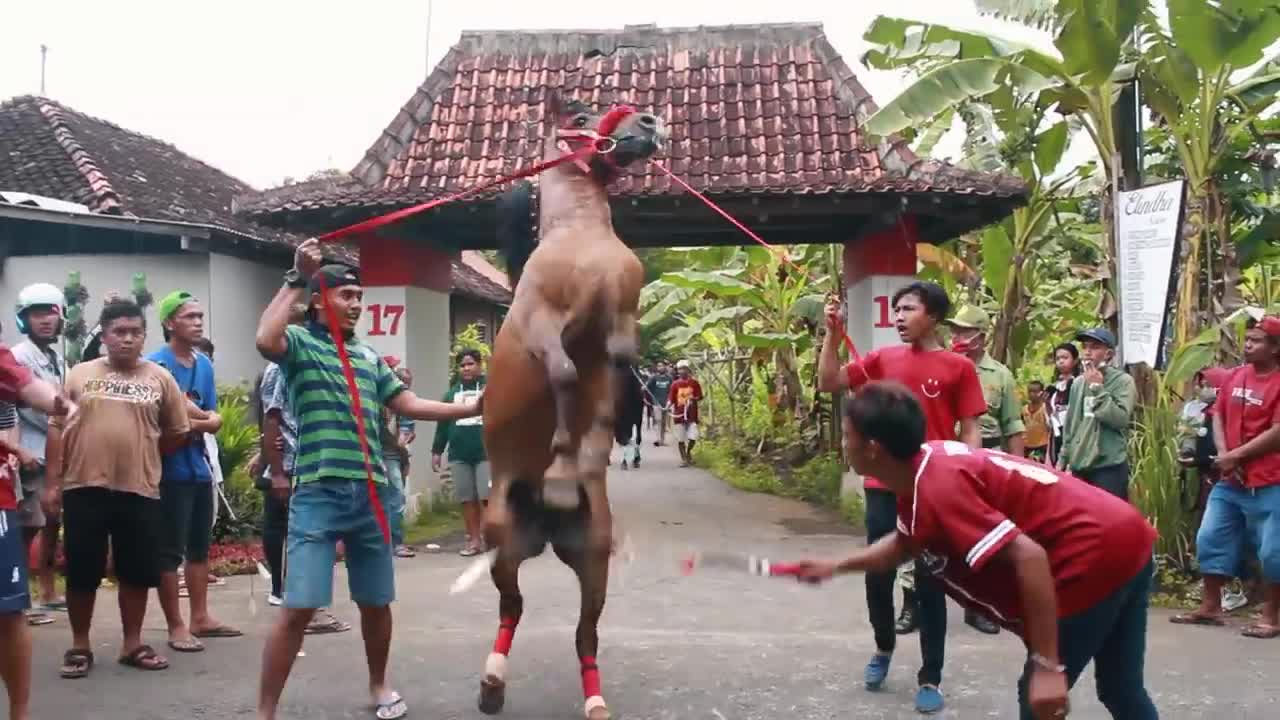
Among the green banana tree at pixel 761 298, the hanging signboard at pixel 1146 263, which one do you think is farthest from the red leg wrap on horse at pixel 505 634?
the green banana tree at pixel 761 298

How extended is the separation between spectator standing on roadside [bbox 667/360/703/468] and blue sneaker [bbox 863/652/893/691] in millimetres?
11447

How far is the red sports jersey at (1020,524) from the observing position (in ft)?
9.06

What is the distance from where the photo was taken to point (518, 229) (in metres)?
3.86

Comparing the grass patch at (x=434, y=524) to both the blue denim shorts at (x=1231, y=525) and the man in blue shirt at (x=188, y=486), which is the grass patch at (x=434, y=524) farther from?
the blue denim shorts at (x=1231, y=525)

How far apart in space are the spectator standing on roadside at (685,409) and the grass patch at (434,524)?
5.86 metres

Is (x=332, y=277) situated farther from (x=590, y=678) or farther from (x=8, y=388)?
(x=590, y=678)

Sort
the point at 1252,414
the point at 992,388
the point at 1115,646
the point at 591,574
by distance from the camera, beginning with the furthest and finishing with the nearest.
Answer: the point at 992,388, the point at 1252,414, the point at 591,574, the point at 1115,646

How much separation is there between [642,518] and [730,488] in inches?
133

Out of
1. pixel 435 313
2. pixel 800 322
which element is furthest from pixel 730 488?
pixel 435 313

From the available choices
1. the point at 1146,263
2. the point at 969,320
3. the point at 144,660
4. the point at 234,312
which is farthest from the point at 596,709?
the point at 234,312

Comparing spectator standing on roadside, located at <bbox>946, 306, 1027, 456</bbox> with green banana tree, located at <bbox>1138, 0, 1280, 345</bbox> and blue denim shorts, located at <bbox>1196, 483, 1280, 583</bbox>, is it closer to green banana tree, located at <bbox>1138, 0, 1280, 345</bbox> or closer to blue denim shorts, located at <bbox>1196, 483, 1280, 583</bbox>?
blue denim shorts, located at <bbox>1196, 483, 1280, 583</bbox>

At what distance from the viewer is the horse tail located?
12.6 ft

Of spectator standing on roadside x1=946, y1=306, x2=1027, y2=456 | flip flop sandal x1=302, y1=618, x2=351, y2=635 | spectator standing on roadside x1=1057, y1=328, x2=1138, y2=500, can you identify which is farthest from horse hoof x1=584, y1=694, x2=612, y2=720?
spectator standing on roadside x1=1057, y1=328, x2=1138, y2=500

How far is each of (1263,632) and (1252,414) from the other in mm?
1095
